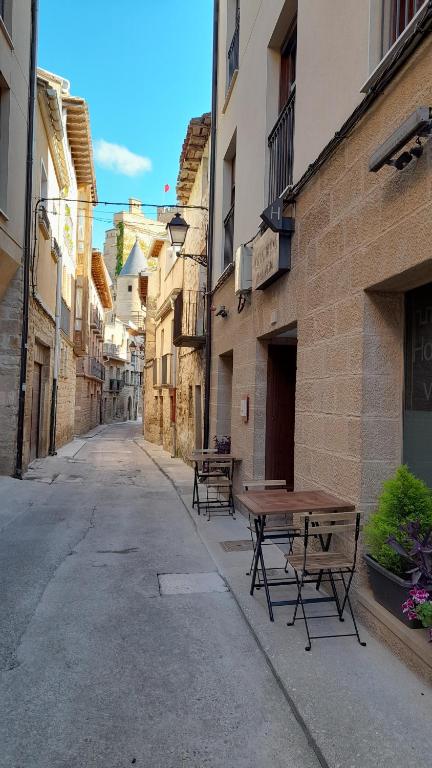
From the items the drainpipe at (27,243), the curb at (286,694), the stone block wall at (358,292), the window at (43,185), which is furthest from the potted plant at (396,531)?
the window at (43,185)

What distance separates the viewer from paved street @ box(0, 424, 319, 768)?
7.68ft

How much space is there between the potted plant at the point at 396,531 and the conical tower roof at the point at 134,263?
2382 inches

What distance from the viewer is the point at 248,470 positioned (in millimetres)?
6875

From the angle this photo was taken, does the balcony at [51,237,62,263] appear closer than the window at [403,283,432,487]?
No

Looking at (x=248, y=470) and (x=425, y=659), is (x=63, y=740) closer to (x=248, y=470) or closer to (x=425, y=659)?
(x=425, y=659)

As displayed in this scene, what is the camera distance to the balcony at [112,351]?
4388 centimetres

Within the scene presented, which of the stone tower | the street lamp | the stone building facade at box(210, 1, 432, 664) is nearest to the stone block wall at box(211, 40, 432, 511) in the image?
the stone building facade at box(210, 1, 432, 664)

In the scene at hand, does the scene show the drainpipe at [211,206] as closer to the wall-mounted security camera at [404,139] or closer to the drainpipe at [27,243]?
the drainpipe at [27,243]

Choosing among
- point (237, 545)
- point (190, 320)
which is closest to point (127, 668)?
point (237, 545)

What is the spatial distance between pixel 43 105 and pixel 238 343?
7.39 m

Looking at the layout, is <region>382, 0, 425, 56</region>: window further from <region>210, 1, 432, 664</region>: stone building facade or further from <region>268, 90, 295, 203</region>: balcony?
<region>268, 90, 295, 203</region>: balcony

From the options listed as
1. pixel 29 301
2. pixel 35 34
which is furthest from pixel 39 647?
pixel 35 34

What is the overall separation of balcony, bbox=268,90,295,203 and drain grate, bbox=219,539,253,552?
4.02 m

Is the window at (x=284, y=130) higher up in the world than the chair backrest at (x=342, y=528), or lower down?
higher up
